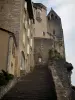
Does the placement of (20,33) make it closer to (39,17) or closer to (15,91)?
(15,91)

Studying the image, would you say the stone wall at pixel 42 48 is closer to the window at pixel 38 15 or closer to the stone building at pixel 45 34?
the stone building at pixel 45 34

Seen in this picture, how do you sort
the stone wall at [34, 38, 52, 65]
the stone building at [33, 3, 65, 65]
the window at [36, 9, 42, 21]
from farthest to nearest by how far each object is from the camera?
1. the window at [36, 9, 42, 21]
2. the stone building at [33, 3, 65, 65]
3. the stone wall at [34, 38, 52, 65]

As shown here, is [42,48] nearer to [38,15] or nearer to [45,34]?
[45,34]

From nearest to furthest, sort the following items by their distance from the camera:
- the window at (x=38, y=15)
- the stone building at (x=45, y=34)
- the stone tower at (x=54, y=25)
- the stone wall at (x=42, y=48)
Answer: the stone wall at (x=42, y=48) < the stone building at (x=45, y=34) < the window at (x=38, y=15) < the stone tower at (x=54, y=25)

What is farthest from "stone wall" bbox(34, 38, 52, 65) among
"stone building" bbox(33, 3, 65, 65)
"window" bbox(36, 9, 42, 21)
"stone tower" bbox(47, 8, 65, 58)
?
"stone tower" bbox(47, 8, 65, 58)

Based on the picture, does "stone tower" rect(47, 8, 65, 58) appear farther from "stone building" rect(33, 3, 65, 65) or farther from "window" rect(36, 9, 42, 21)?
"window" rect(36, 9, 42, 21)

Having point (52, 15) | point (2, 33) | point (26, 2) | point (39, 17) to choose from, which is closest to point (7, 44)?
point (2, 33)

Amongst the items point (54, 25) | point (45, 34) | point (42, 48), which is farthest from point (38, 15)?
point (42, 48)

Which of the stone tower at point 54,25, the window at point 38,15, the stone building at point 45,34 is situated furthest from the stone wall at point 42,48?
the stone tower at point 54,25

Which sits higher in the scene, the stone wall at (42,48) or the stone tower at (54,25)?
the stone tower at (54,25)

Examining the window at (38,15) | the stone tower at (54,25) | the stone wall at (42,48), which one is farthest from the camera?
the stone tower at (54,25)

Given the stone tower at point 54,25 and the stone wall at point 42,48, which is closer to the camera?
the stone wall at point 42,48

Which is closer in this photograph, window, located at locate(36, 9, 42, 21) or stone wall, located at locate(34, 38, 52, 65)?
stone wall, located at locate(34, 38, 52, 65)

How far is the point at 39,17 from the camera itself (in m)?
56.2
